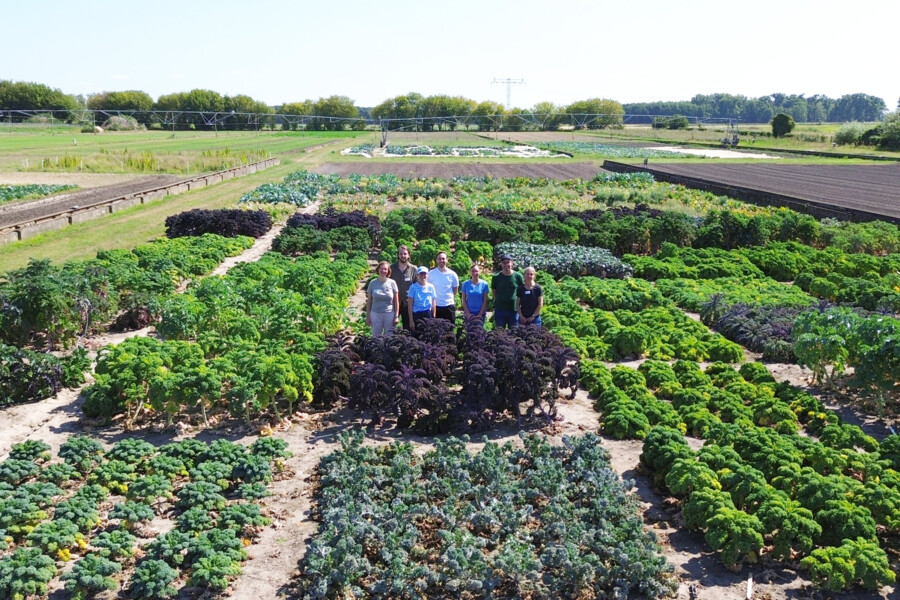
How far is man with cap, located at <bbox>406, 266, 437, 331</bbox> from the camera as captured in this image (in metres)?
11.9

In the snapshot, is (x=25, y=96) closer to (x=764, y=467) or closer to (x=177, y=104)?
(x=177, y=104)

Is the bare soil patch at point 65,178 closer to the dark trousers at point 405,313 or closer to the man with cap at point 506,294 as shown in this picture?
the dark trousers at point 405,313

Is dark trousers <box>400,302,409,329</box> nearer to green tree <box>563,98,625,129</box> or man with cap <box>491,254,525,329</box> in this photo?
man with cap <box>491,254,525,329</box>

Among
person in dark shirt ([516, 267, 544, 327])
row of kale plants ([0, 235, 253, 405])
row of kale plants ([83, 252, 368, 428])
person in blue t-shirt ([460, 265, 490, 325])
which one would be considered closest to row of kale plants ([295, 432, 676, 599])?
row of kale plants ([83, 252, 368, 428])

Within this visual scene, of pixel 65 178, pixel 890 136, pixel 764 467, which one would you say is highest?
pixel 890 136

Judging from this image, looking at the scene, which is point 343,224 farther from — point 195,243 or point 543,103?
point 543,103

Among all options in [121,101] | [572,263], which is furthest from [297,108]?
[572,263]

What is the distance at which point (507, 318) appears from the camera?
12344 millimetres

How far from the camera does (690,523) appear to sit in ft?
25.3

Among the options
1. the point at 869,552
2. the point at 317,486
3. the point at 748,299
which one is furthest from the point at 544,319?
the point at 869,552

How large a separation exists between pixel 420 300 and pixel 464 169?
1709 inches

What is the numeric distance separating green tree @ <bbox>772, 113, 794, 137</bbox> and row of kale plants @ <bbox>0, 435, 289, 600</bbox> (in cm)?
11383

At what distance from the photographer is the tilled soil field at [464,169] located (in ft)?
165

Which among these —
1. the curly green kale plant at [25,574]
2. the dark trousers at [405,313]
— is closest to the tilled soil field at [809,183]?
the dark trousers at [405,313]
